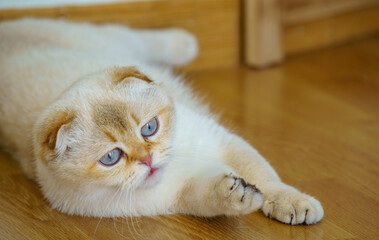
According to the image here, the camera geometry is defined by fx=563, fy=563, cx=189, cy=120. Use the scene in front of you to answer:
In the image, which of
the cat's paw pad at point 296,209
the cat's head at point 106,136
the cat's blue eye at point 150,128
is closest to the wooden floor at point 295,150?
the cat's paw pad at point 296,209

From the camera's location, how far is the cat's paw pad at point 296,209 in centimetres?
160

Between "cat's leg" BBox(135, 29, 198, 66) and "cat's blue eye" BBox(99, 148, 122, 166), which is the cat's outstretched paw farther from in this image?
"cat's leg" BBox(135, 29, 198, 66)

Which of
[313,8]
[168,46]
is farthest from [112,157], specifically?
[313,8]

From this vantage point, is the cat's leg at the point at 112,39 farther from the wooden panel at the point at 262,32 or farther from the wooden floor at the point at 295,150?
the wooden panel at the point at 262,32

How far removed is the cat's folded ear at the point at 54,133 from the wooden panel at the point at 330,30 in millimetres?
1710

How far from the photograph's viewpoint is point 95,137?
159 centimetres

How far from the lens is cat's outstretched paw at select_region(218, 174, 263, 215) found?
1515 mm

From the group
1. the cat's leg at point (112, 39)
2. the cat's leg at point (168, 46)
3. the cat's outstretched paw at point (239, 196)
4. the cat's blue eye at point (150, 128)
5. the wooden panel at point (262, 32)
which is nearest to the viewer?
the cat's outstretched paw at point (239, 196)

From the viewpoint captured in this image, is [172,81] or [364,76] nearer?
[172,81]

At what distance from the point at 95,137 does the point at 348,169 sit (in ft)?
2.96

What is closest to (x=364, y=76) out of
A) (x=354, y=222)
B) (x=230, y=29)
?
(x=230, y=29)

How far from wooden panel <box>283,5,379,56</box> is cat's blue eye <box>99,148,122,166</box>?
1705mm

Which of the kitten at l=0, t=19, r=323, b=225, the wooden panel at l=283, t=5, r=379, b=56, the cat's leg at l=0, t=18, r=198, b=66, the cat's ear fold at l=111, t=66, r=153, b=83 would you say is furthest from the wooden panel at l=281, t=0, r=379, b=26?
the cat's ear fold at l=111, t=66, r=153, b=83

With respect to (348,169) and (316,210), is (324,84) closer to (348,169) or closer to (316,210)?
(348,169)
